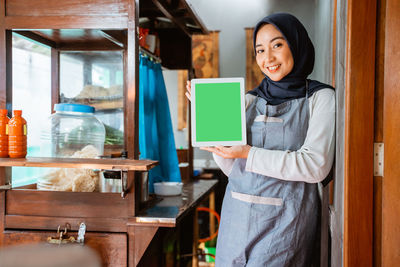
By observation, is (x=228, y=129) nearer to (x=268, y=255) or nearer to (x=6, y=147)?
(x=268, y=255)

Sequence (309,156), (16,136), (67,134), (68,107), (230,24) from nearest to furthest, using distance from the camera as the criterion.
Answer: (309,156) → (16,136) → (68,107) → (67,134) → (230,24)

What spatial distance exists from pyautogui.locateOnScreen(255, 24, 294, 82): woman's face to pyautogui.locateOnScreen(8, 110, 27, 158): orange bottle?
1.21m

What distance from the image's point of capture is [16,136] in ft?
6.01

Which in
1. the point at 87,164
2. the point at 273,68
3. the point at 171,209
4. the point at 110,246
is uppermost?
the point at 273,68

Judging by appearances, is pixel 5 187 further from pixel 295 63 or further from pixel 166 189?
pixel 295 63

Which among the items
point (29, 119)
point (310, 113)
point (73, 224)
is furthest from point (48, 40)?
point (310, 113)

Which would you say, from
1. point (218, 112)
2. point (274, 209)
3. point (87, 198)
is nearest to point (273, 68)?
point (218, 112)

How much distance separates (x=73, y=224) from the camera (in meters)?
1.89

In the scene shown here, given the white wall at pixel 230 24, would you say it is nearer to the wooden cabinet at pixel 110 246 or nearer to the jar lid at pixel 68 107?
the jar lid at pixel 68 107

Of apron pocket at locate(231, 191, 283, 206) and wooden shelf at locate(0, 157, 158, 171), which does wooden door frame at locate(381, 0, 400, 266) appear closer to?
apron pocket at locate(231, 191, 283, 206)

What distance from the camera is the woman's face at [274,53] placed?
4.80ft

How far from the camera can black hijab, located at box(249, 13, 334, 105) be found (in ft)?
4.73

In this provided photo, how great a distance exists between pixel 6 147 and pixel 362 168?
1645mm

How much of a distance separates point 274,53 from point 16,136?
4.27 feet
